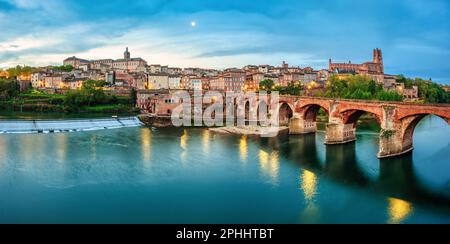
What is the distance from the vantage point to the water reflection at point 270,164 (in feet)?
51.8

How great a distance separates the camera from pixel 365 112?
22750 mm

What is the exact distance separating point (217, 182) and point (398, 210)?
647 centimetres

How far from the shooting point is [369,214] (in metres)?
11.6

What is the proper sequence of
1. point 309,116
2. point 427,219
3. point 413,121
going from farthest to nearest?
point 309,116 < point 413,121 < point 427,219

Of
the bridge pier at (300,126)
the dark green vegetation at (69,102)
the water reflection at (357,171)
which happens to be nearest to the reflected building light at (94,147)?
the water reflection at (357,171)

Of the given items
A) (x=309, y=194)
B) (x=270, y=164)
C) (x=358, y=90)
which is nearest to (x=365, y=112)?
(x=270, y=164)

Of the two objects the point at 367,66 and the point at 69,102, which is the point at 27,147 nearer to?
the point at 69,102

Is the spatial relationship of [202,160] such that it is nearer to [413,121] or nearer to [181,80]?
[413,121]

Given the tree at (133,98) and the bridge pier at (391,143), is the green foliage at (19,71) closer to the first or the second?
the tree at (133,98)

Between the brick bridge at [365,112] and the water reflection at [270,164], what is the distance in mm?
4921

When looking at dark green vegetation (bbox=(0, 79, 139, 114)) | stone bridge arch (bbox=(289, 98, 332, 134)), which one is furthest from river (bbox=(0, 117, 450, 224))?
dark green vegetation (bbox=(0, 79, 139, 114))

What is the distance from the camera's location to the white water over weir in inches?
1014
